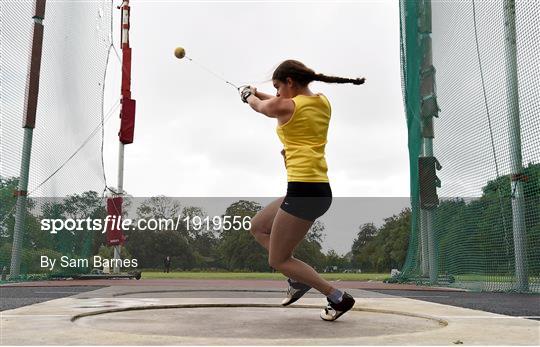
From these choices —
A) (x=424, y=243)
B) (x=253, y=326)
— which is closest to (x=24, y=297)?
(x=253, y=326)

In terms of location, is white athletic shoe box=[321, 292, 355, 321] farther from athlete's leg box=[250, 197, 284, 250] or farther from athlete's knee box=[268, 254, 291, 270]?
athlete's leg box=[250, 197, 284, 250]

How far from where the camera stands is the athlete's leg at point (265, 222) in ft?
13.1

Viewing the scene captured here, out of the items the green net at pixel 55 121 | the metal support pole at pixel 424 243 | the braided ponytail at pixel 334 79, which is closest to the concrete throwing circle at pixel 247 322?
the braided ponytail at pixel 334 79

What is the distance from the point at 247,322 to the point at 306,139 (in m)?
1.15

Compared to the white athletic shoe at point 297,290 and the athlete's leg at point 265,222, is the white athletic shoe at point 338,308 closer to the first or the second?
the white athletic shoe at point 297,290

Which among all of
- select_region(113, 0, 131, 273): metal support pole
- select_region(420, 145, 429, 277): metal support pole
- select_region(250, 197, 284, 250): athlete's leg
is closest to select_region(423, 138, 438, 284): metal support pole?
select_region(420, 145, 429, 277): metal support pole

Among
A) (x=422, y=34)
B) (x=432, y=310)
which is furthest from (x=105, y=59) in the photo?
(x=432, y=310)

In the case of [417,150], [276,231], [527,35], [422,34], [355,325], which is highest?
[422,34]

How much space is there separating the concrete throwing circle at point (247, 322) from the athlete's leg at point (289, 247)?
264mm

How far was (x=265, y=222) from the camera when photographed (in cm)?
400

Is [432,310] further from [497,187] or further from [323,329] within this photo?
[497,187]

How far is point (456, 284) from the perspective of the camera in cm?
1107

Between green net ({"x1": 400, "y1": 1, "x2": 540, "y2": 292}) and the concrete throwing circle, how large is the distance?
5.71m

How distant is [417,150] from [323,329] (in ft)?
30.2
